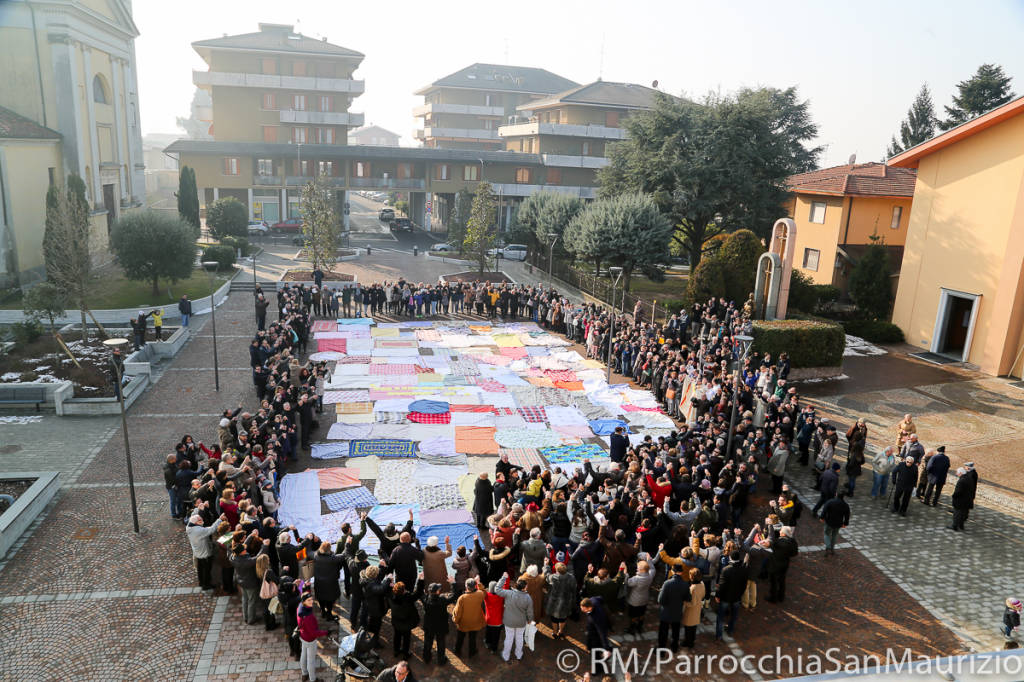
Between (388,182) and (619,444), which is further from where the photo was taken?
(388,182)

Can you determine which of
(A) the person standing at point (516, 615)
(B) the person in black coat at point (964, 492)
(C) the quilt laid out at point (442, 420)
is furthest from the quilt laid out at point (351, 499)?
(B) the person in black coat at point (964, 492)

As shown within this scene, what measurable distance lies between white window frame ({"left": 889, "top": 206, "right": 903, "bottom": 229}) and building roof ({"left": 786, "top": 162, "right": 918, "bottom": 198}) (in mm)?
901

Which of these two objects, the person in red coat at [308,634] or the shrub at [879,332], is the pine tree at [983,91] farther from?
the person in red coat at [308,634]

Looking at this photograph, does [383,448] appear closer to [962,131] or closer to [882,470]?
[882,470]

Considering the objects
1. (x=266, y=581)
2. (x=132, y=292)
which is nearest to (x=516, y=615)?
(x=266, y=581)

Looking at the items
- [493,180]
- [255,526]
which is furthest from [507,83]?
[255,526]

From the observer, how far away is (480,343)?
27531 mm

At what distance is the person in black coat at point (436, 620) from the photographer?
9.68m

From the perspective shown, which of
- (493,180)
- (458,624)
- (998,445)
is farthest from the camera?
(493,180)

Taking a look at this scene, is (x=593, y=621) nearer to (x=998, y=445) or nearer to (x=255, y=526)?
(x=255, y=526)

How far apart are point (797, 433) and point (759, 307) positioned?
33.5 ft

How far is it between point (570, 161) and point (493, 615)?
6074 cm

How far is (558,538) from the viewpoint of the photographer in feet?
38.7

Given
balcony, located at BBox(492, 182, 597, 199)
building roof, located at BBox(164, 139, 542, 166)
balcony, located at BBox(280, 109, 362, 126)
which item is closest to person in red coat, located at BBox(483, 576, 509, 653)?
building roof, located at BBox(164, 139, 542, 166)
